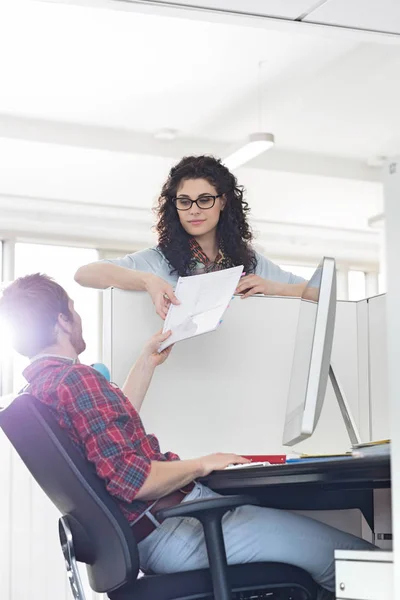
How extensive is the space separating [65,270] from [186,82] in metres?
3.34

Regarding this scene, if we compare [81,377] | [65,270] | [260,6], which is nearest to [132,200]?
[65,270]

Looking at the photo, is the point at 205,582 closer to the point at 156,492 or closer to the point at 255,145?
the point at 156,492

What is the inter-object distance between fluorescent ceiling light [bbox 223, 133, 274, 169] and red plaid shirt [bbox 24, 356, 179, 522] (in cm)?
405

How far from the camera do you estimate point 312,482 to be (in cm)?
157

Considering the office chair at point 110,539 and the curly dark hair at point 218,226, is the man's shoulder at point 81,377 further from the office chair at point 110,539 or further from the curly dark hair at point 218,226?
the curly dark hair at point 218,226

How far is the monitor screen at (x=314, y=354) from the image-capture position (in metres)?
1.65

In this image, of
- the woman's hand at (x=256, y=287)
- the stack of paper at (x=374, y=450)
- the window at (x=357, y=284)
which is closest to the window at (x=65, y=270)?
the window at (x=357, y=284)

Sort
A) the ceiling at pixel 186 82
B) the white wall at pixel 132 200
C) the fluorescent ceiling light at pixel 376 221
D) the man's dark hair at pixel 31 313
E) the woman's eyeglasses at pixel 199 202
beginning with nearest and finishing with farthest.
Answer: the man's dark hair at pixel 31 313
the woman's eyeglasses at pixel 199 202
the ceiling at pixel 186 82
the white wall at pixel 132 200
the fluorescent ceiling light at pixel 376 221

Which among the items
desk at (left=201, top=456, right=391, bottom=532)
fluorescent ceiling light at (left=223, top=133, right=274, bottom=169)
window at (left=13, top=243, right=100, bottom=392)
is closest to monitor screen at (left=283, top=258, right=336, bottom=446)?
desk at (left=201, top=456, right=391, bottom=532)

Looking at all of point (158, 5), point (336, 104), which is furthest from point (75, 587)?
point (336, 104)

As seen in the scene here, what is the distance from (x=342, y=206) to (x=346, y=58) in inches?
111

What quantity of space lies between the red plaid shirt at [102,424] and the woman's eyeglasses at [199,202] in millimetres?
759

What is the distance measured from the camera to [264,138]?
5.68 metres

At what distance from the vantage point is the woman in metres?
2.43
